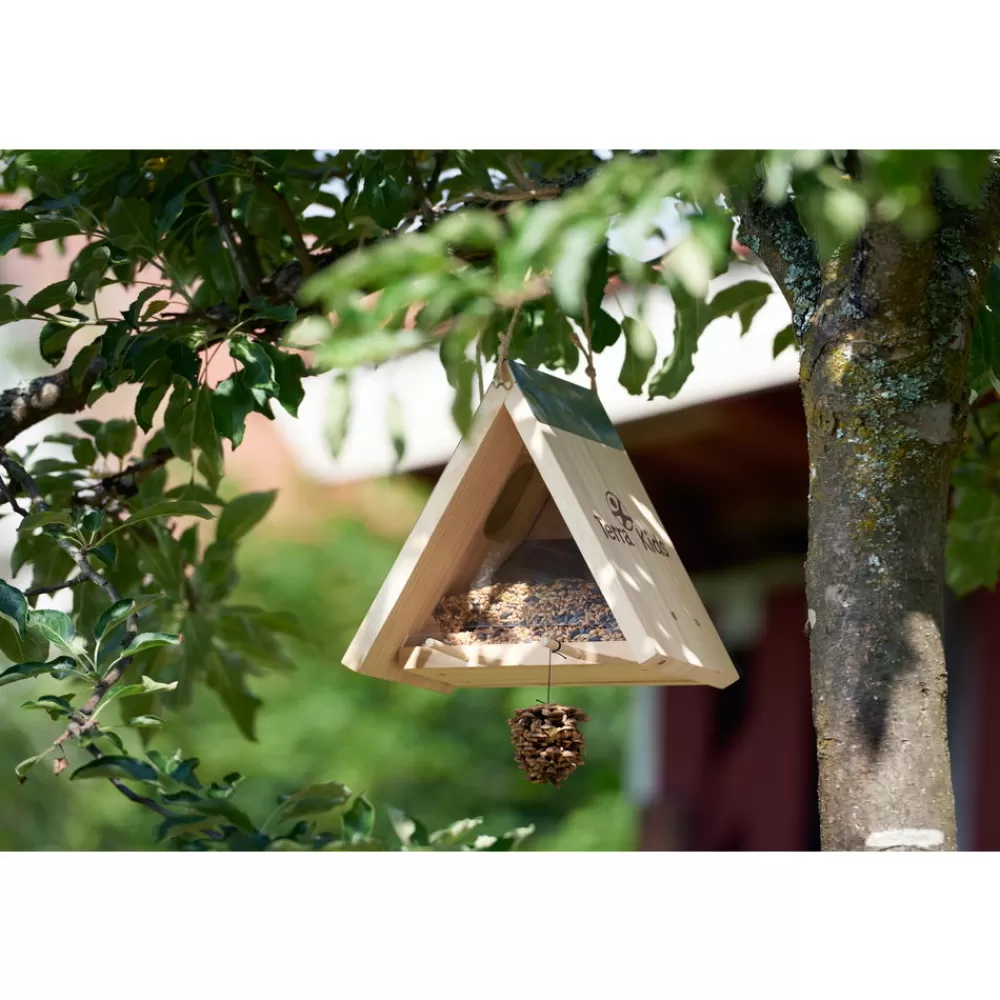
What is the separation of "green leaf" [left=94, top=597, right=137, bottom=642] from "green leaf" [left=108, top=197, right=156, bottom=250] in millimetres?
584

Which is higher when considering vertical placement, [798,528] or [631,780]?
[798,528]

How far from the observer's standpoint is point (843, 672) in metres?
1.19

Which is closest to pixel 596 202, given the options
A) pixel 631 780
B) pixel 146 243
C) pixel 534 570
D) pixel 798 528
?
pixel 534 570

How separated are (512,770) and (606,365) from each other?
3132 millimetres

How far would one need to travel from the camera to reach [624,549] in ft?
4.59

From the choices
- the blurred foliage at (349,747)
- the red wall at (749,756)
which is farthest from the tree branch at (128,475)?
the blurred foliage at (349,747)

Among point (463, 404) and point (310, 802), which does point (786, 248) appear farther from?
point (310, 802)

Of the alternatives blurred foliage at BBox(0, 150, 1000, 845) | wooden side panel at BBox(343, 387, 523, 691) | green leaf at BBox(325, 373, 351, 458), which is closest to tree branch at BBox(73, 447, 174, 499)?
blurred foliage at BBox(0, 150, 1000, 845)

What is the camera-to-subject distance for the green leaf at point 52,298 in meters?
1.62

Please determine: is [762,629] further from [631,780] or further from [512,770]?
[512,770]

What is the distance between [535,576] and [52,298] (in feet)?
2.24

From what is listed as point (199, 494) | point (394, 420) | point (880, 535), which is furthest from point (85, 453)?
point (880, 535)

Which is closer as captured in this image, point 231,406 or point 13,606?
point 13,606

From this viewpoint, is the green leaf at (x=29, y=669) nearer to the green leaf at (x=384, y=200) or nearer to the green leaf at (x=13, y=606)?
the green leaf at (x=13, y=606)
